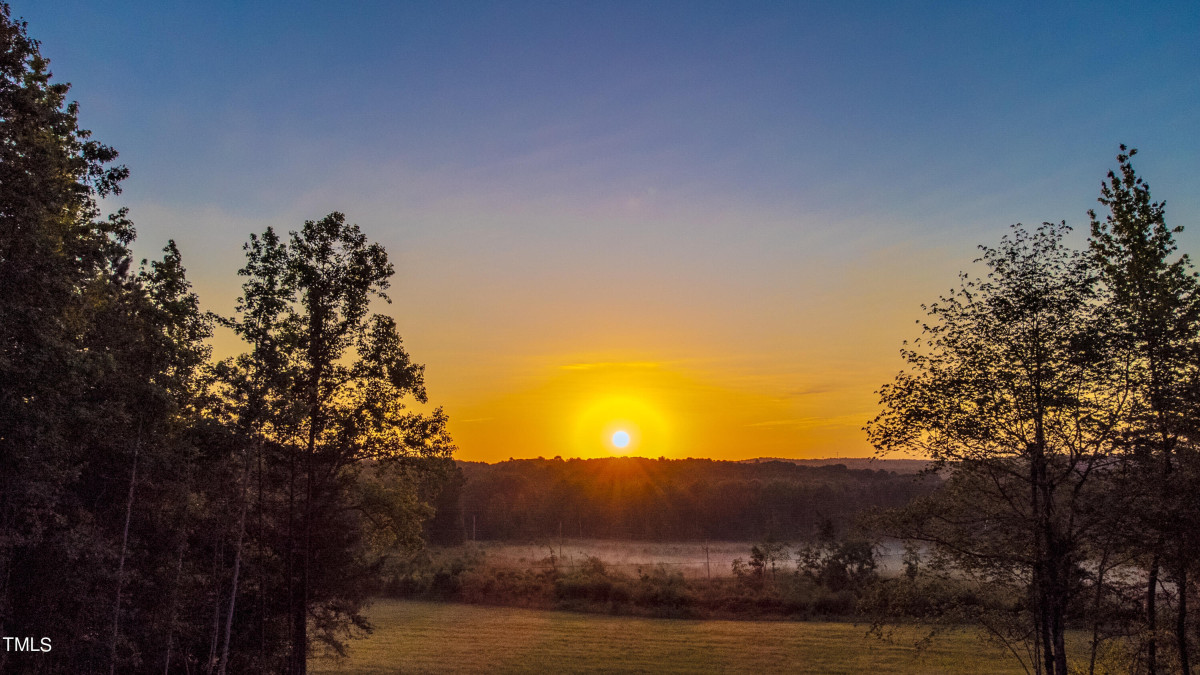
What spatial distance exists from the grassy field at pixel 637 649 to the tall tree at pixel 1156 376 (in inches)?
516

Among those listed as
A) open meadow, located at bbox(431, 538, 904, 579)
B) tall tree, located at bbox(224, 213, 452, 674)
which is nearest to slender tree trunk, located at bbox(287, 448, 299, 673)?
tall tree, located at bbox(224, 213, 452, 674)

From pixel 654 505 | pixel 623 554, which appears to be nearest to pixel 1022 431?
pixel 623 554

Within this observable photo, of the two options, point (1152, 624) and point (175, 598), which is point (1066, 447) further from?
Result: point (175, 598)

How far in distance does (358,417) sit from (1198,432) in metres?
20.8

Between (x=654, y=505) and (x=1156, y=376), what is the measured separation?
315 feet

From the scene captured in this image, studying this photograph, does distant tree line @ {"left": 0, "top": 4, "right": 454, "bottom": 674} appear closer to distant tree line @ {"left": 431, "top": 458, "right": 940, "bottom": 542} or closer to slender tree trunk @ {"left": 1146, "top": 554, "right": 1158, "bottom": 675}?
slender tree trunk @ {"left": 1146, "top": 554, "right": 1158, "bottom": 675}

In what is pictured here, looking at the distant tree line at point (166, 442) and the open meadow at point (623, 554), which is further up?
the distant tree line at point (166, 442)

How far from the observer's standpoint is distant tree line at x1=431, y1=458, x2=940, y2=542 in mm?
101938

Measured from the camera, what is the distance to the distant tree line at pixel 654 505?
10194 cm

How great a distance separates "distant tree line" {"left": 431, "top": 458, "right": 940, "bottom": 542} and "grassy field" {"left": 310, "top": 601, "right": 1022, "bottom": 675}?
45033 millimetres

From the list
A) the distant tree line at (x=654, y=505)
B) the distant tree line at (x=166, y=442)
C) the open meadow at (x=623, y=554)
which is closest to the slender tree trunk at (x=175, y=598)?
the distant tree line at (x=166, y=442)

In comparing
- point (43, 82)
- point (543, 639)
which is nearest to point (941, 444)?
point (43, 82)

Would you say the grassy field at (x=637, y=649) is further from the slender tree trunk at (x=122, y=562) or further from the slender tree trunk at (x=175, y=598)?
the slender tree trunk at (x=122, y=562)

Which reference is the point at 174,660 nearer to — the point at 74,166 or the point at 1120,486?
the point at 74,166
